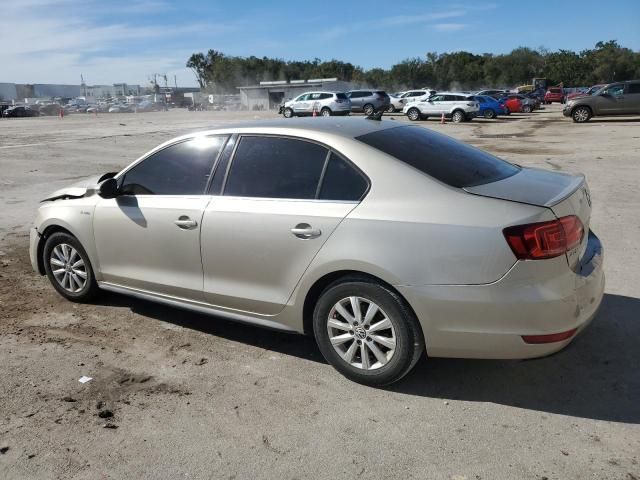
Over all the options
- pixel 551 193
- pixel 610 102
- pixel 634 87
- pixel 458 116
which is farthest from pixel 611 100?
pixel 551 193

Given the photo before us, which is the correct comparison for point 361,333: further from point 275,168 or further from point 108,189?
point 108,189

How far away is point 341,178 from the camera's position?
11.7 feet

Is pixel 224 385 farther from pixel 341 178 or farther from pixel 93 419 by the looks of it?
pixel 341 178

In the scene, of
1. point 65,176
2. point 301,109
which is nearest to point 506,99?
point 301,109

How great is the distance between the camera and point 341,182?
3551 mm

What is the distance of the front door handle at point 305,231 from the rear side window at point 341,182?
0.71ft

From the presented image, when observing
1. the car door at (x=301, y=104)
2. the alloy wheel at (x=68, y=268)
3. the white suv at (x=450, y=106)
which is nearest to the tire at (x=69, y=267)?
the alloy wheel at (x=68, y=268)

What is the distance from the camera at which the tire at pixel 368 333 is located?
3285mm

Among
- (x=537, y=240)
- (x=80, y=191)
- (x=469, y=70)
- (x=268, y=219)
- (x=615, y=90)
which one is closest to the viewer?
(x=537, y=240)

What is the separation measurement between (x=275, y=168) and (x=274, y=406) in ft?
5.17

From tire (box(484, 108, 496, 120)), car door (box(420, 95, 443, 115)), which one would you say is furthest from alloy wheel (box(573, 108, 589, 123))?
car door (box(420, 95, 443, 115))

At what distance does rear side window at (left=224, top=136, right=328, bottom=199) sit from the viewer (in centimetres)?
370

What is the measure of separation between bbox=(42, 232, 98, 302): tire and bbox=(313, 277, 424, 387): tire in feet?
7.95

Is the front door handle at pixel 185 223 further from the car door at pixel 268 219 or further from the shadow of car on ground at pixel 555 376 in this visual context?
the shadow of car on ground at pixel 555 376
